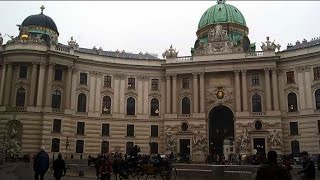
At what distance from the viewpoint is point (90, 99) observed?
60.2 meters

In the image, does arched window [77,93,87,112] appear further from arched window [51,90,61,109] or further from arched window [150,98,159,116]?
arched window [150,98,159,116]

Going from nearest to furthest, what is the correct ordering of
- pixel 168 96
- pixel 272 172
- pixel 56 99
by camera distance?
pixel 272 172
pixel 56 99
pixel 168 96

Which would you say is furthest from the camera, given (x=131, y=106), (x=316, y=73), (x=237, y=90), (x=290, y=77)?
(x=131, y=106)

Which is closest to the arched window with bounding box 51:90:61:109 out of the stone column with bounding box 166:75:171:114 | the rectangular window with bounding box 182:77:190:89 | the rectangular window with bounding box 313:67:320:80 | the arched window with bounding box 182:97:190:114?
the stone column with bounding box 166:75:171:114

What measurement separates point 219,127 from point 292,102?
12.8 m

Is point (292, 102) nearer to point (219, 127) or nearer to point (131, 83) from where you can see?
point (219, 127)

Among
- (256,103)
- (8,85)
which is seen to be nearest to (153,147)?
(256,103)

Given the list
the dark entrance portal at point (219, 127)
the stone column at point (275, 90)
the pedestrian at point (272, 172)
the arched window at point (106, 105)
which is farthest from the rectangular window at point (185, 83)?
the pedestrian at point (272, 172)

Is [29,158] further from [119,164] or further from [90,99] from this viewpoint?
[119,164]

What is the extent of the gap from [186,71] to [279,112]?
54.2 ft

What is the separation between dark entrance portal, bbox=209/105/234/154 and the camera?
61.2 m

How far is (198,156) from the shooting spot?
56.8 metres

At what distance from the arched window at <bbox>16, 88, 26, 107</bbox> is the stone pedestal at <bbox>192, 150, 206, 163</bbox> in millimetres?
27676

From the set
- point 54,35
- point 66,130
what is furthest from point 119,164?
point 54,35
